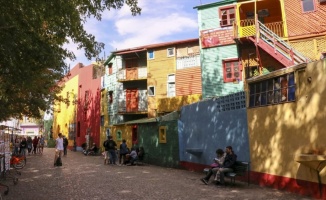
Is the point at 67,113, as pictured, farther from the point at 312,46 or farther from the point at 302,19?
the point at 312,46

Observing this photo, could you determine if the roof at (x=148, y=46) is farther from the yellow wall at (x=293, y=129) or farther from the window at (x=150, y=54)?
the yellow wall at (x=293, y=129)

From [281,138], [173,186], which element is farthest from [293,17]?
[173,186]

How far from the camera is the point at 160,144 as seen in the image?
1866 cm

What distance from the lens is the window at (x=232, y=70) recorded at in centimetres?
1913

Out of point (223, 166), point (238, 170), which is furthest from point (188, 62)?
point (238, 170)

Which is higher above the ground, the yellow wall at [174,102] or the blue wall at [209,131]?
the yellow wall at [174,102]

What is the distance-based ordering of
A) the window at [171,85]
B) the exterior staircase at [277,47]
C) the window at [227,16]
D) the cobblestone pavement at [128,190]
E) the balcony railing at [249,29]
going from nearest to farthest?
the cobblestone pavement at [128,190] → the exterior staircase at [277,47] → the balcony railing at [249,29] → the window at [227,16] → the window at [171,85]

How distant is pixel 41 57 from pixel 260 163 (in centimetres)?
806

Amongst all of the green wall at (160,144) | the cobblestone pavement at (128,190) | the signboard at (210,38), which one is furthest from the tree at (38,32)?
the signboard at (210,38)

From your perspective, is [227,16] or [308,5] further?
[227,16]

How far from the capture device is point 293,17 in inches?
705

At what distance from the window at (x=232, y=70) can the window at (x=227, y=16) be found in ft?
8.34

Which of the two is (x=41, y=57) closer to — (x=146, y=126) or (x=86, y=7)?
(x=86, y=7)

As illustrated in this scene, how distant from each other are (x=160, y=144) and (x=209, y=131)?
17.5 feet
